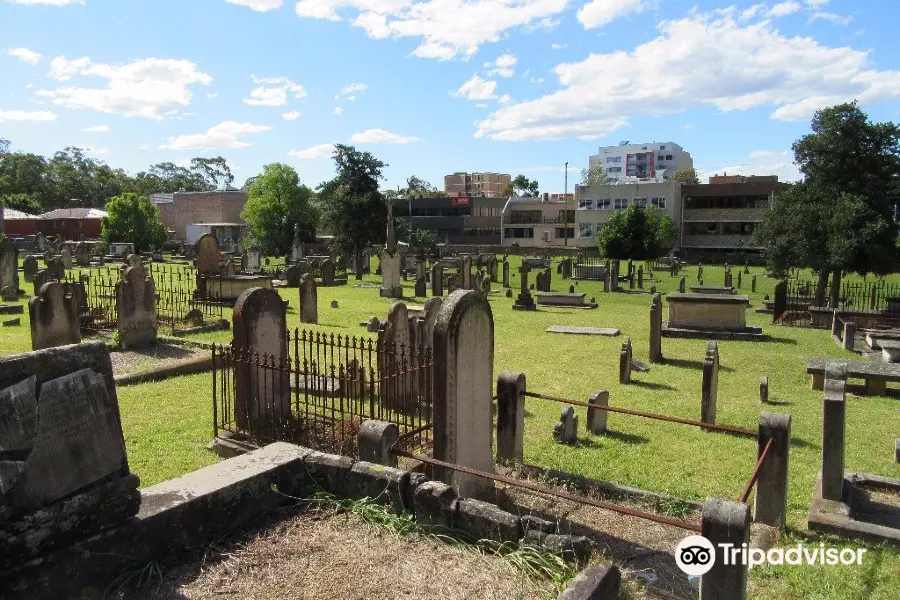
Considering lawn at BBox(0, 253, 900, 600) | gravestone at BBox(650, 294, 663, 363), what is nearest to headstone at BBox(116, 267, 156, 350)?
lawn at BBox(0, 253, 900, 600)

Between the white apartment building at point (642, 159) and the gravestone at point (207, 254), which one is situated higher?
the white apartment building at point (642, 159)

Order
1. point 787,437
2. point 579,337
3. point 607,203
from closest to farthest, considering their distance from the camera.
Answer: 1. point 787,437
2. point 579,337
3. point 607,203

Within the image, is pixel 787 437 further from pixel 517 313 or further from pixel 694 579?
pixel 517 313

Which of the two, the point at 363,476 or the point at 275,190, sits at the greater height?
the point at 275,190

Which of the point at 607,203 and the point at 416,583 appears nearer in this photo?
the point at 416,583

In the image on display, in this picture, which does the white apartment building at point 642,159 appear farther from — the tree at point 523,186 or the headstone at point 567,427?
the headstone at point 567,427

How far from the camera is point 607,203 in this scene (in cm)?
6712

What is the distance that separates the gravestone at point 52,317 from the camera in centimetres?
1405

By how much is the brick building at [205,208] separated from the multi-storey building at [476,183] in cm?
5845

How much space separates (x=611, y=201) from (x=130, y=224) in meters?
43.6

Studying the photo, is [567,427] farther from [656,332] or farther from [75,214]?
[75,214]

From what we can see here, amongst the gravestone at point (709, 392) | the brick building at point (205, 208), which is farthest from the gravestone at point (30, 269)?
the brick building at point (205, 208)

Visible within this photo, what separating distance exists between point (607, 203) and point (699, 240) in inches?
381

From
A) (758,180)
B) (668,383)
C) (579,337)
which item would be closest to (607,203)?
(758,180)
